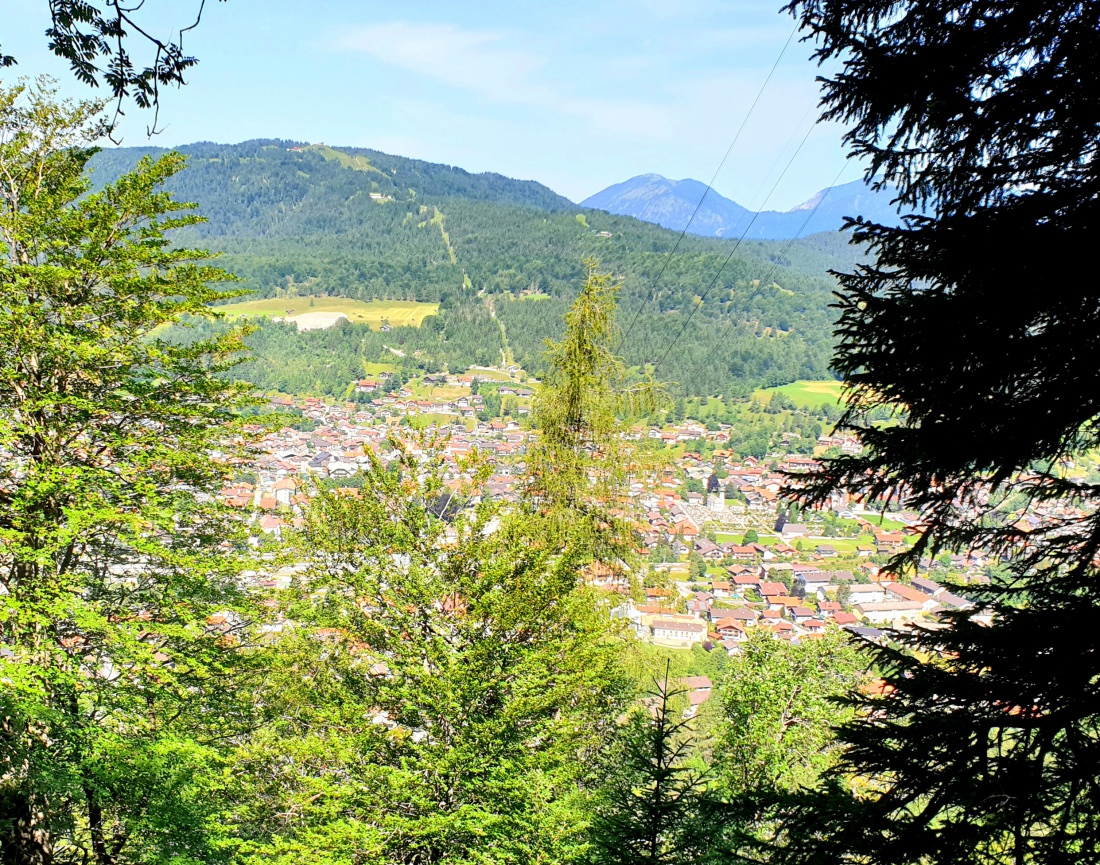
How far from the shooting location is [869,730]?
2.28m

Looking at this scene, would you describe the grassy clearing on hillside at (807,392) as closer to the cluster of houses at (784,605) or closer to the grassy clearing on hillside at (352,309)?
the cluster of houses at (784,605)

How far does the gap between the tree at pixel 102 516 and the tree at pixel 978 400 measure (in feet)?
16.8

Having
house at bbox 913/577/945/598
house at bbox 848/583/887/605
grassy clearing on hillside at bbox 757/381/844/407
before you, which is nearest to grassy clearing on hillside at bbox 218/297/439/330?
grassy clearing on hillside at bbox 757/381/844/407

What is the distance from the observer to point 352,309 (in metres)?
118

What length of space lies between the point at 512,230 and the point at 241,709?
548 ft

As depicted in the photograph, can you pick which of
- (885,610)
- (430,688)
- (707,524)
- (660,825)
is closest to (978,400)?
(660,825)

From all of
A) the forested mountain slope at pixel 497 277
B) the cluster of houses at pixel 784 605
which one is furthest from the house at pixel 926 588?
the forested mountain slope at pixel 497 277

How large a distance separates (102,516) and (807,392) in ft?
319

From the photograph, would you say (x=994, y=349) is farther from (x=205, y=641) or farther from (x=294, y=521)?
(x=294, y=521)

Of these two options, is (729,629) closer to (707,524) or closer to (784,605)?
(784,605)

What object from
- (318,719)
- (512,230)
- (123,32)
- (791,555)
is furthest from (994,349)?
(512,230)

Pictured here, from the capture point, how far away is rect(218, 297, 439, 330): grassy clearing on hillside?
112 metres

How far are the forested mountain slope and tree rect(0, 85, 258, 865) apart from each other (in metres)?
77.0

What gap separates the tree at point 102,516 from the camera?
5102 mm
